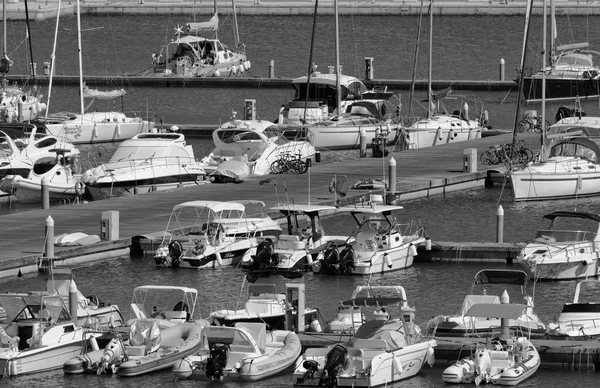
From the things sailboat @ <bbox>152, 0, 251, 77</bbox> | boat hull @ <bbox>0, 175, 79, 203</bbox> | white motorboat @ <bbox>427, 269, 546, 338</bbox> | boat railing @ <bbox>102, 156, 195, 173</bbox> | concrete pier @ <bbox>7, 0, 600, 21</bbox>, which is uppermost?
concrete pier @ <bbox>7, 0, 600, 21</bbox>

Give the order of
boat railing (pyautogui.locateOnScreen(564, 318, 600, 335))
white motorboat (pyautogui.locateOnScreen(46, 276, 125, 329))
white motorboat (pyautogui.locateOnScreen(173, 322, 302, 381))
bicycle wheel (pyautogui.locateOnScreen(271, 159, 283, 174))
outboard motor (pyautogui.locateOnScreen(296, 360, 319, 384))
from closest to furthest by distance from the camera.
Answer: outboard motor (pyautogui.locateOnScreen(296, 360, 319, 384)) < white motorboat (pyautogui.locateOnScreen(173, 322, 302, 381)) < boat railing (pyautogui.locateOnScreen(564, 318, 600, 335)) < white motorboat (pyautogui.locateOnScreen(46, 276, 125, 329)) < bicycle wheel (pyautogui.locateOnScreen(271, 159, 283, 174))

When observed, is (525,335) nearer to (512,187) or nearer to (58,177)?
(512,187)

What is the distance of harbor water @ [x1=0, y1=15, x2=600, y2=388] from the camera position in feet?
121

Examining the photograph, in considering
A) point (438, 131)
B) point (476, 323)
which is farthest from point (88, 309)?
point (438, 131)

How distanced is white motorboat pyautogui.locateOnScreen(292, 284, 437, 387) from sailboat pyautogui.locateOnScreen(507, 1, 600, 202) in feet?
68.9

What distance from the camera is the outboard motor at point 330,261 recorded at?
3944cm

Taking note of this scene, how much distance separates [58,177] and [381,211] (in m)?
16.4

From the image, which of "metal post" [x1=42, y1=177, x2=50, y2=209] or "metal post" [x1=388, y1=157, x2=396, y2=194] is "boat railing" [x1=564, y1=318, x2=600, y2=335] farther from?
"metal post" [x1=42, y1=177, x2=50, y2=209]

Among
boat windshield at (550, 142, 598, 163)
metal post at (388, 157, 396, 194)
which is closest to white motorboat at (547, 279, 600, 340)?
metal post at (388, 157, 396, 194)

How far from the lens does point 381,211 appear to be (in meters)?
41.1

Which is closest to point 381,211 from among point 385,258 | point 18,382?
point 385,258

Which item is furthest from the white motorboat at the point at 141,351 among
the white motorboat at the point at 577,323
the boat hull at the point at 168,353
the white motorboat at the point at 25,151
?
the white motorboat at the point at 25,151

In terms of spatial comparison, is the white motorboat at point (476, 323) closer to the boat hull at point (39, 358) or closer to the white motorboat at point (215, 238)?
the boat hull at point (39, 358)

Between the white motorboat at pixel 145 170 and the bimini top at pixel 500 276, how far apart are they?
2008 centimetres
